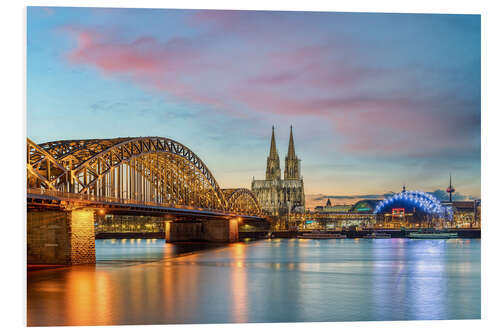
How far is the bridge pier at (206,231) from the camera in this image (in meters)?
93.9

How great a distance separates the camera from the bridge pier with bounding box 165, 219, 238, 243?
93869 mm

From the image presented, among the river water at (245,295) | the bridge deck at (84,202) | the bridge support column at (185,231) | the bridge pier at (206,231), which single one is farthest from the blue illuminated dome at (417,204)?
the river water at (245,295)

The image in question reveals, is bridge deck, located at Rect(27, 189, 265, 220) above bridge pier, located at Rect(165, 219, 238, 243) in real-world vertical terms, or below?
above

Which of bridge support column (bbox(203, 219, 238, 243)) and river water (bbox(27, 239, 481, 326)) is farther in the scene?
bridge support column (bbox(203, 219, 238, 243))

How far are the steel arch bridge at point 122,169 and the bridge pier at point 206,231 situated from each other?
3205mm

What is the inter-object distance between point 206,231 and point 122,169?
4314 centimetres

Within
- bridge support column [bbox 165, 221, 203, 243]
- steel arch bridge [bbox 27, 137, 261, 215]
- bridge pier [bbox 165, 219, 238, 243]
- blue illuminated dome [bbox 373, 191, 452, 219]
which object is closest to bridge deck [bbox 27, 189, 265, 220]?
steel arch bridge [bbox 27, 137, 261, 215]

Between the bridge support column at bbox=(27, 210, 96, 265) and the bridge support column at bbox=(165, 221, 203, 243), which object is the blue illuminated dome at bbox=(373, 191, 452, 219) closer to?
the bridge support column at bbox=(165, 221, 203, 243)

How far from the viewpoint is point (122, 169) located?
5338cm

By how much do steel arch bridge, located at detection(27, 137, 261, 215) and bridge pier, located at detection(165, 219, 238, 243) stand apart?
320 cm

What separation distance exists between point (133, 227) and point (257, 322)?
465ft

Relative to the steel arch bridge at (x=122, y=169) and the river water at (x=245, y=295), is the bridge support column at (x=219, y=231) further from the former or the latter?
the river water at (x=245, y=295)

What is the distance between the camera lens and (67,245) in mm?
38781

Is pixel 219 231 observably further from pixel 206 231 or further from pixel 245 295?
pixel 245 295
